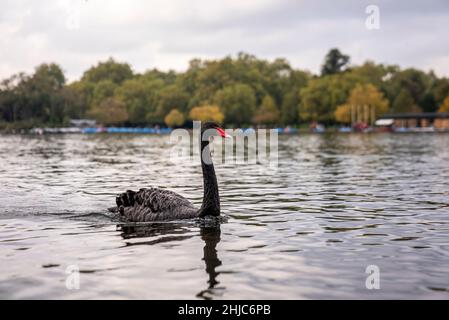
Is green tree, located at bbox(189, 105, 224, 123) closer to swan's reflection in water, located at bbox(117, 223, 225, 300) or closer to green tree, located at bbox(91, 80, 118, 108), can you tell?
green tree, located at bbox(91, 80, 118, 108)

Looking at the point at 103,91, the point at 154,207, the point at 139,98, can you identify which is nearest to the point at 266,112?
the point at 139,98

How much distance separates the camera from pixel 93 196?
575 inches

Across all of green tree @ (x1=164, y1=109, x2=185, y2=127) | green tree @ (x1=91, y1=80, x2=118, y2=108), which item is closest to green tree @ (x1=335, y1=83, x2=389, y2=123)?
green tree @ (x1=164, y1=109, x2=185, y2=127)

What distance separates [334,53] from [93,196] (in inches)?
5210

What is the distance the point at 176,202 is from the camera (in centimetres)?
1058

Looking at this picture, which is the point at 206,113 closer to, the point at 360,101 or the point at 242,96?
the point at 242,96

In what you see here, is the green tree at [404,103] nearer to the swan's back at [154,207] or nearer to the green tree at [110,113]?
the green tree at [110,113]

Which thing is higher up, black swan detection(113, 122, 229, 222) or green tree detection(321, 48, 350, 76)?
green tree detection(321, 48, 350, 76)

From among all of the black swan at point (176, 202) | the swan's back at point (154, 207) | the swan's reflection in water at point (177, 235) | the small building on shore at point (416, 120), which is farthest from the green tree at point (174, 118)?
the swan's reflection in water at point (177, 235)

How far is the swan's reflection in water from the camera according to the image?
760 centimetres

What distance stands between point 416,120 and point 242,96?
33834 mm

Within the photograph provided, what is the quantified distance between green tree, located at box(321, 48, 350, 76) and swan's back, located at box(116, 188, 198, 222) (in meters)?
133

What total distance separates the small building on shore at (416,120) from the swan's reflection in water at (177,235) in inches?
4128
